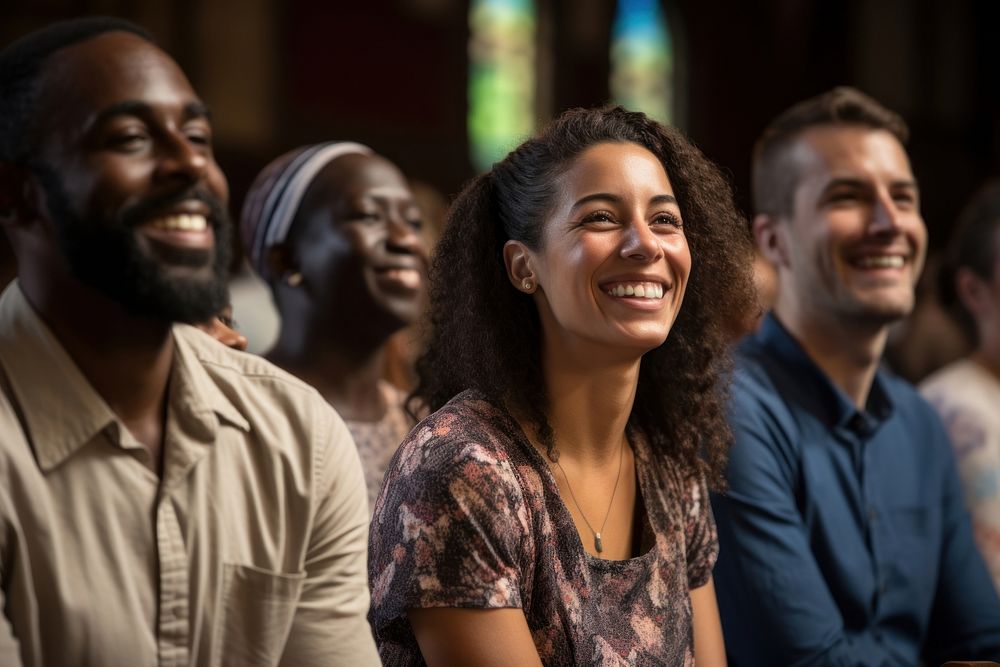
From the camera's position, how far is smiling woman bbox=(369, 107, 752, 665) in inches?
76.0

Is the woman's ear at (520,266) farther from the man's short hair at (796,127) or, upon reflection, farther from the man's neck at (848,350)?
the man's short hair at (796,127)

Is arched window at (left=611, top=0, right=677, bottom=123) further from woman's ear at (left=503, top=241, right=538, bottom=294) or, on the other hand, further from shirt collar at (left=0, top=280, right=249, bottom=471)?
shirt collar at (left=0, top=280, right=249, bottom=471)

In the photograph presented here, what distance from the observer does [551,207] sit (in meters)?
2.14

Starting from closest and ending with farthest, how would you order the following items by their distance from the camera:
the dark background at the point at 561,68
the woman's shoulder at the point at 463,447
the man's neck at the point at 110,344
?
the man's neck at the point at 110,344, the woman's shoulder at the point at 463,447, the dark background at the point at 561,68

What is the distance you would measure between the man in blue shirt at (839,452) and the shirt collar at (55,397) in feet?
4.09

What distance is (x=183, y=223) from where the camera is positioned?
170 centimetres

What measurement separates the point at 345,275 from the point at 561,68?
7.88 meters

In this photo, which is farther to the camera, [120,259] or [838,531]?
[838,531]

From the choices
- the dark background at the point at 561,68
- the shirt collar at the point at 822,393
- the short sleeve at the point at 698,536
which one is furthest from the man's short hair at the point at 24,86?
the dark background at the point at 561,68

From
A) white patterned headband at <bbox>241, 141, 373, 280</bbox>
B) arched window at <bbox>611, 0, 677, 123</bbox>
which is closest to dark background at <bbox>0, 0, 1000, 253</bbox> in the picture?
arched window at <bbox>611, 0, 677, 123</bbox>

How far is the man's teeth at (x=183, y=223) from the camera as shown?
1679 millimetres

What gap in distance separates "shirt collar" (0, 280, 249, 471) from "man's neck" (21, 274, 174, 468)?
20 millimetres

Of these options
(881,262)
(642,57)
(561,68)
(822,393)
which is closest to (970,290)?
(881,262)

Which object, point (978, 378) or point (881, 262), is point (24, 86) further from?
point (978, 378)
